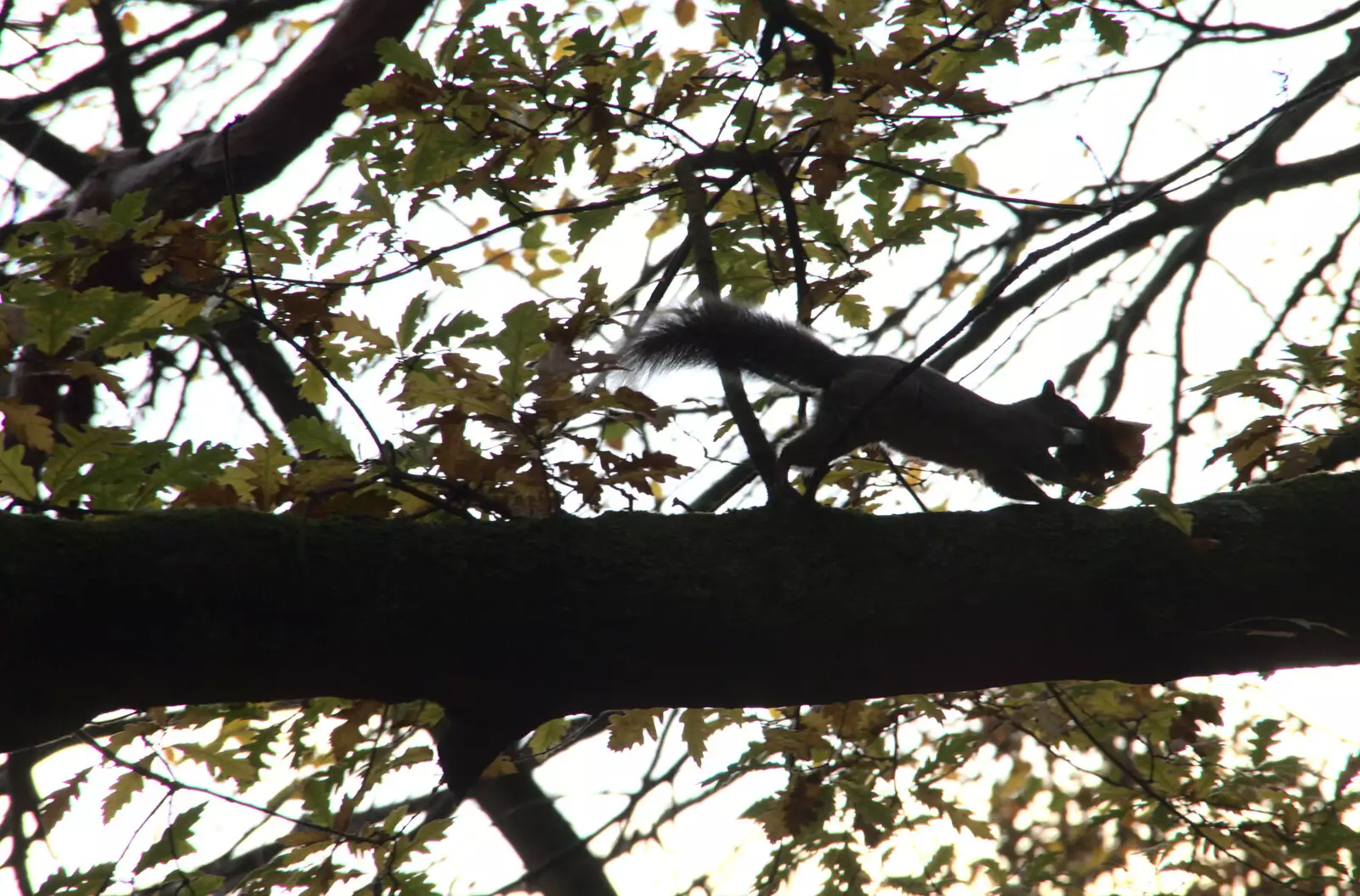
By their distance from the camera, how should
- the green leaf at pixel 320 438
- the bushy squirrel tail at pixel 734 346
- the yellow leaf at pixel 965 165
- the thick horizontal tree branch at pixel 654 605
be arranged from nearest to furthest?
the thick horizontal tree branch at pixel 654 605 < the green leaf at pixel 320 438 < the bushy squirrel tail at pixel 734 346 < the yellow leaf at pixel 965 165

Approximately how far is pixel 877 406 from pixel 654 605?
1.68 m

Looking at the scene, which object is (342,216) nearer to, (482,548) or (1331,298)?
(482,548)

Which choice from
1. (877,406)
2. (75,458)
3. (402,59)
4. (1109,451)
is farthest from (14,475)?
(1109,451)

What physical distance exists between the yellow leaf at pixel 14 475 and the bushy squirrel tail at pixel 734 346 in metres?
1.59

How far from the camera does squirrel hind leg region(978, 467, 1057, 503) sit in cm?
387

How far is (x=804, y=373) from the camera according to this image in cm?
370

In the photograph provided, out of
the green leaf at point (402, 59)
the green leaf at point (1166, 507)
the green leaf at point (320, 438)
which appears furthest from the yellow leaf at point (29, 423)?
the green leaf at point (1166, 507)

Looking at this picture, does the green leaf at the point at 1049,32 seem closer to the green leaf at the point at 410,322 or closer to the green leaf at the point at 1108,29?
the green leaf at the point at 1108,29

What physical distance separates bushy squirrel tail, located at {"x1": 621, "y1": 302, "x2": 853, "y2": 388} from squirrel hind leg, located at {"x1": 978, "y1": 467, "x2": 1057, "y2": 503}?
66 cm

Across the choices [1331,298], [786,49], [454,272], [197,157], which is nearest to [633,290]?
[454,272]

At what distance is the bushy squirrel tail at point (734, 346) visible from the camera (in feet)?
10.9

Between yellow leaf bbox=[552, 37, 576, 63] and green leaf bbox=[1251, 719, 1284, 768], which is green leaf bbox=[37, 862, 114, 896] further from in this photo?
green leaf bbox=[1251, 719, 1284, 768]

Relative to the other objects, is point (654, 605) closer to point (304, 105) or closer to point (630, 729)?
point (630, 729)

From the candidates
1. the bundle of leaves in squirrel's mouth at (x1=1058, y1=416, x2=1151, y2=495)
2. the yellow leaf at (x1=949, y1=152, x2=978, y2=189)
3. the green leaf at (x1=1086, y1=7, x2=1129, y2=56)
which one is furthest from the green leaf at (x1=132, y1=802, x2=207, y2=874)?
the yellow leaf at (x1=949, y1=152, x2=978, y2=189)
